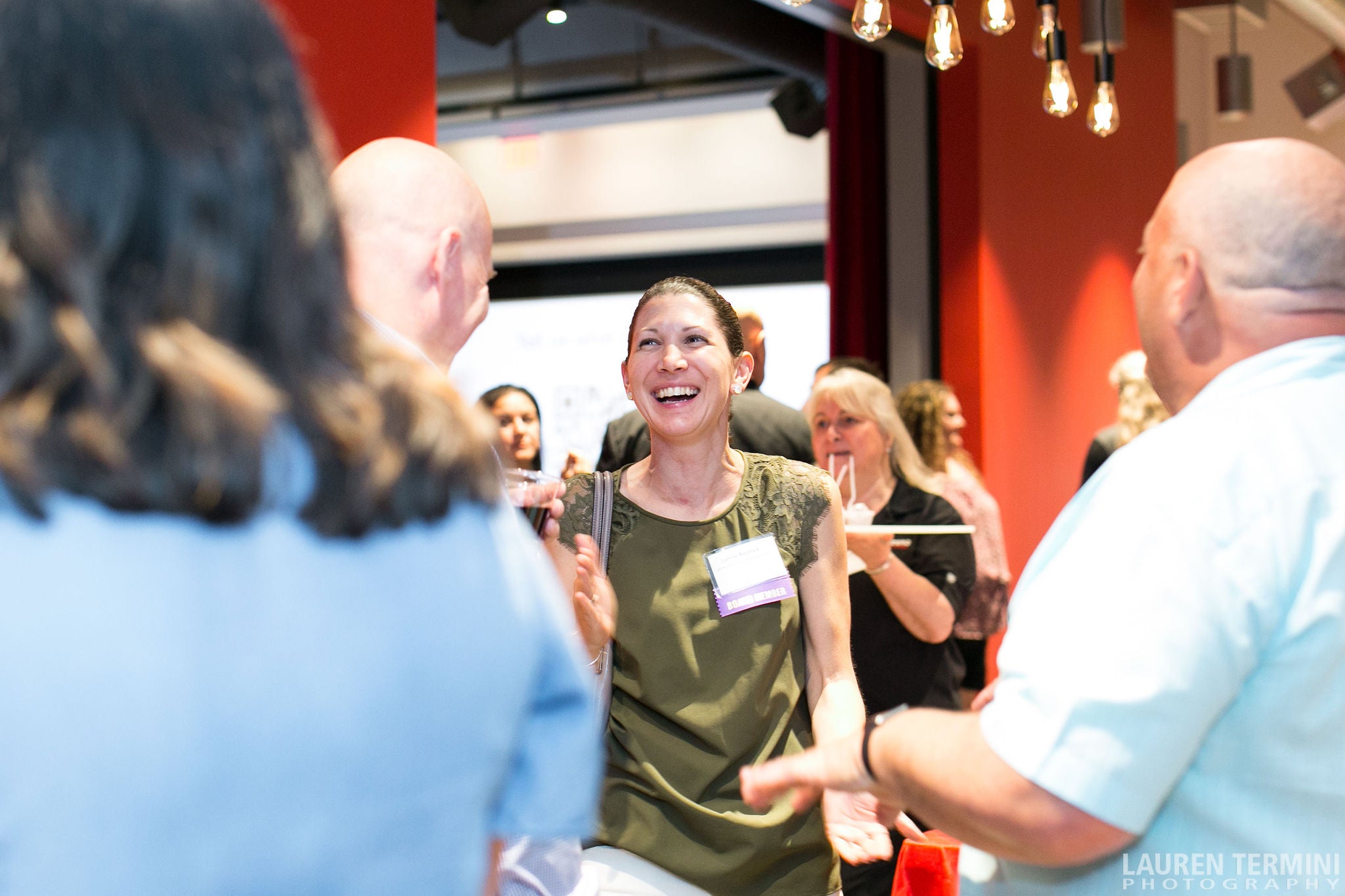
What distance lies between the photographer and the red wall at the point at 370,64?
3.12 meters

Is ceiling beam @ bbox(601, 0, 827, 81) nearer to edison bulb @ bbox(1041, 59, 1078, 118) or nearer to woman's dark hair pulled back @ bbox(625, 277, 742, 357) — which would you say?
edison bulb @ bbox(1041, 59, 1078, 118)

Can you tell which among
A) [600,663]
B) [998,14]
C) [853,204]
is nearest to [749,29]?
[853,204]

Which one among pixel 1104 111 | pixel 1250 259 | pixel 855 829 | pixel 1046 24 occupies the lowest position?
pixel 855 829

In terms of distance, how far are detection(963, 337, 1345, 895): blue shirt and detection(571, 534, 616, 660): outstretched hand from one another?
0.83 metres

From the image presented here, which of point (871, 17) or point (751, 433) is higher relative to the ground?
point (871, 17)

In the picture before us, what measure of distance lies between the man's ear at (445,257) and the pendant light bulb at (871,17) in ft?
4.91

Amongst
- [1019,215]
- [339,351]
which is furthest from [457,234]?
[1019,215]

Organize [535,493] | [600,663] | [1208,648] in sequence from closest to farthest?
[1208,648]
[535,493]
[600,663]

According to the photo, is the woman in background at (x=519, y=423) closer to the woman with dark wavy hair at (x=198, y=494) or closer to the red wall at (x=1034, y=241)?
the red wall at (x=1034, y=241)

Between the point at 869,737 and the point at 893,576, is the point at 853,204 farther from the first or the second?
the point at 869,737

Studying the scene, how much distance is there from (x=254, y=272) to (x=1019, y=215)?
6.13 metres

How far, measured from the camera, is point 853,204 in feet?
20.2

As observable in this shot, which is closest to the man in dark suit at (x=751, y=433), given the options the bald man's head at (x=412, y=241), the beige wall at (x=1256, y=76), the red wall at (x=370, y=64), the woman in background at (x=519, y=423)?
the woman in background at (x=519, y=423)

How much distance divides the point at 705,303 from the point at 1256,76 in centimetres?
855
